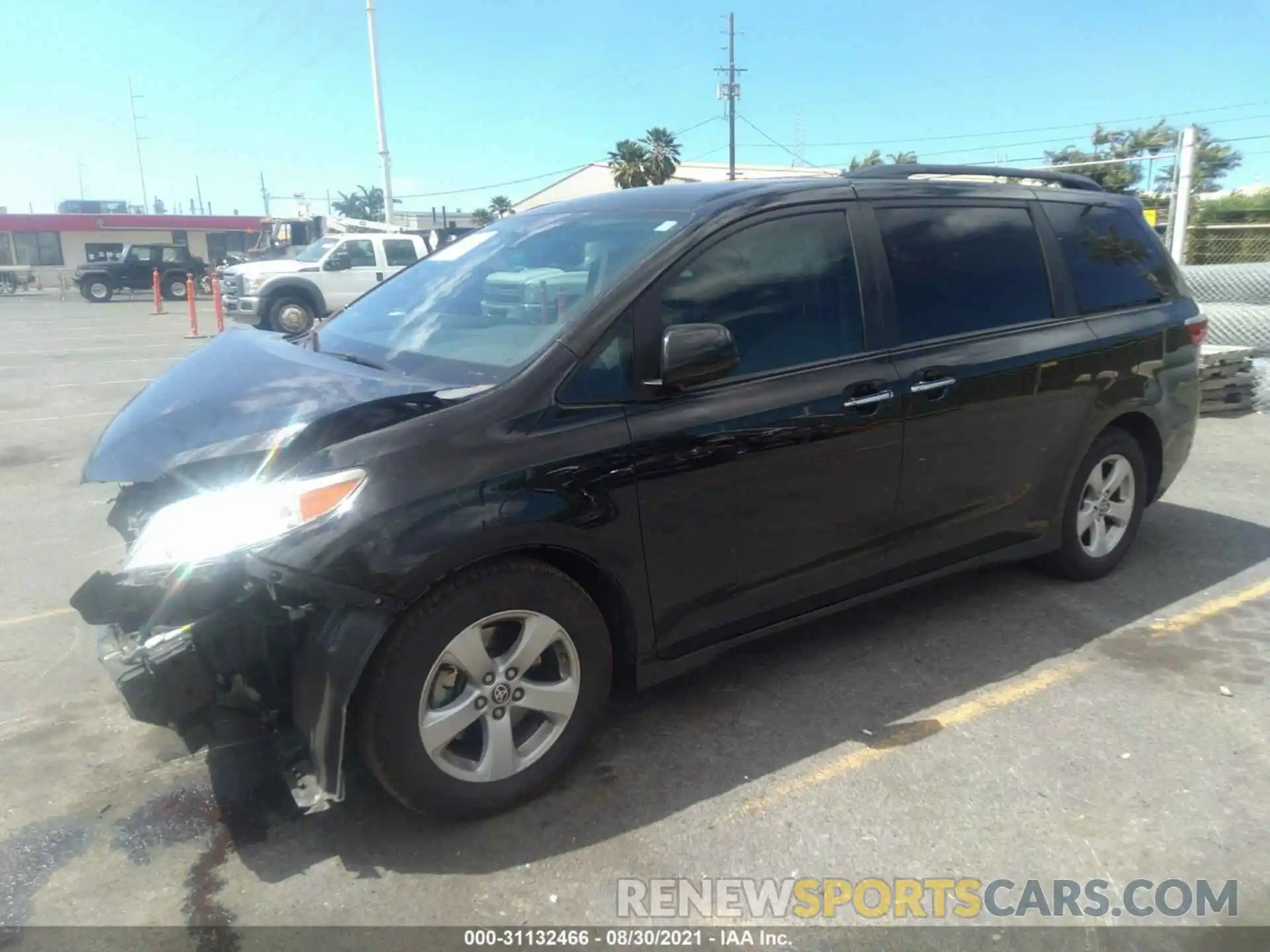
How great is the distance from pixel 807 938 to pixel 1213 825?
54.2 inches

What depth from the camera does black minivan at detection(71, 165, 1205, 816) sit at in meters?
2.52

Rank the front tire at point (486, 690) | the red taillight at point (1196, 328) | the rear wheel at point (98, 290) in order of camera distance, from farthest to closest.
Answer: the rear wheel at point (98, 290) → the red taillight at point (1196, 328) → the front tire at point (486, 690)

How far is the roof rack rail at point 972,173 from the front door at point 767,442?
502 millimetres

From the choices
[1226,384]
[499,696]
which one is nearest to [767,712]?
[499,696]

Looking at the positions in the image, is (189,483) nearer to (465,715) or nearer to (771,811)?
(465,715)

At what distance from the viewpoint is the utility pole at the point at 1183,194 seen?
34.9 ft

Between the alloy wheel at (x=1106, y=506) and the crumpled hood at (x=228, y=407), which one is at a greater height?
the crumpled hood at (x=228, y=407)

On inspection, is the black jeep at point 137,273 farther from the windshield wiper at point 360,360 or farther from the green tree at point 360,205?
the green tree at point 360,205

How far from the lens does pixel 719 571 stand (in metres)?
3.20

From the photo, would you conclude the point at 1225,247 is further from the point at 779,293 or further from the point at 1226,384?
the point at 779,293

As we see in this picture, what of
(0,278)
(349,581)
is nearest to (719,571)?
(349,581)

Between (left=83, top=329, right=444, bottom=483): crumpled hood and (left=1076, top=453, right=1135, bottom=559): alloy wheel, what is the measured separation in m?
3.21

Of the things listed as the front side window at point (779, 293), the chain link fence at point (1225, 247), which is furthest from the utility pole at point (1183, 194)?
the front side window at point (779, 293)

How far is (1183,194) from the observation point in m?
10.8
